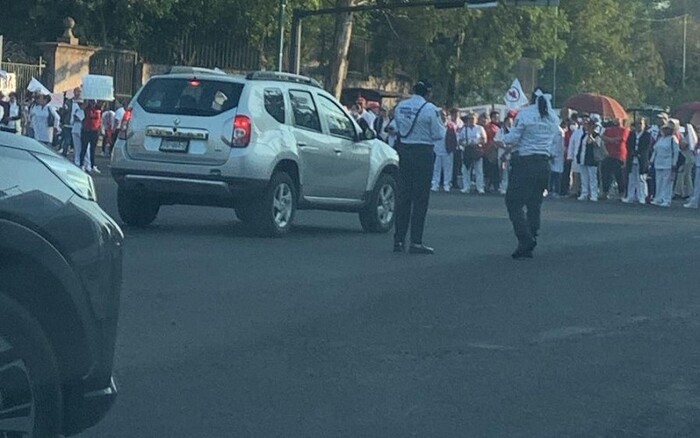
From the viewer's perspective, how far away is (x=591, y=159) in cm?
3045

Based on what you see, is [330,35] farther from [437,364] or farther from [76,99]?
[437,364]

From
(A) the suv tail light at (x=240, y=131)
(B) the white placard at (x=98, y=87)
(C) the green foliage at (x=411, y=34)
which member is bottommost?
(B) the white placard at (x=98, y=87)

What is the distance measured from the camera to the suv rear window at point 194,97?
16.1m

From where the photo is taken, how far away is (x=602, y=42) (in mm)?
65188

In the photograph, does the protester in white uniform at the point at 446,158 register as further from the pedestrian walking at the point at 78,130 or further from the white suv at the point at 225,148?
the white suv at the point at 225,148

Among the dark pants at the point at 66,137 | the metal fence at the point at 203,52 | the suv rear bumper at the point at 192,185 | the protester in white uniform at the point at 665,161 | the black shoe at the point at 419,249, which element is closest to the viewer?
the black shoe at the point at 419,249

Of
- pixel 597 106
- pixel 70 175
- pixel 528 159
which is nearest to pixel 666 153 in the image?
pixel 528 159

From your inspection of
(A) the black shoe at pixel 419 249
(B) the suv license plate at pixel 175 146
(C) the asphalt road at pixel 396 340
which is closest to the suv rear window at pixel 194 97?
(B) the suv license plate at pixel 175 146

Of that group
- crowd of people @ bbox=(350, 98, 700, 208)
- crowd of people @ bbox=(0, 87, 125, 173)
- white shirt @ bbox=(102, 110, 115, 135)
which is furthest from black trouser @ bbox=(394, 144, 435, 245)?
white shirt @ bbox=(102, 110, 115, 135)

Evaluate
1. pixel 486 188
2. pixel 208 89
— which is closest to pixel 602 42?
pixel 486 188

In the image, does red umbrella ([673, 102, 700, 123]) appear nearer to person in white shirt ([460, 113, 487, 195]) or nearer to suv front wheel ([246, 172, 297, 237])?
person in white shirt ([460, 113, 487, 195])

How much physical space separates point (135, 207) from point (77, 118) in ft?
48.0

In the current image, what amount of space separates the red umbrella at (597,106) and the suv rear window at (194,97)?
97.1 ft

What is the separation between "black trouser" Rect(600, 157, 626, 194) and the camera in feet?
100
